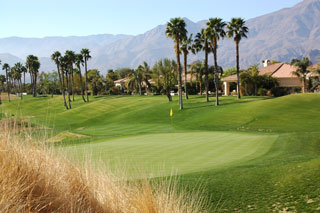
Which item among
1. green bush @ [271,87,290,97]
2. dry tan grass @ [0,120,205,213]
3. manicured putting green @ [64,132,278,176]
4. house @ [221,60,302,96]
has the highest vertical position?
Result: house @ [221,60,302,96]

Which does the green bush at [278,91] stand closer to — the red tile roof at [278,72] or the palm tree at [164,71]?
the red tile roof at [278,72]

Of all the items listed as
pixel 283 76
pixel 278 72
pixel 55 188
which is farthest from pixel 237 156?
pixel 278 72

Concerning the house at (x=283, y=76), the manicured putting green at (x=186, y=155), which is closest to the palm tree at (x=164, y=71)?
the house at (x=283, y=76)

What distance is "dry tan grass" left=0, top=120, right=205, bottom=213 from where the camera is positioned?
10.8 ft

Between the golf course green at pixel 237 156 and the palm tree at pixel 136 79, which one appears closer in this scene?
the golf course green at pixel 237 156

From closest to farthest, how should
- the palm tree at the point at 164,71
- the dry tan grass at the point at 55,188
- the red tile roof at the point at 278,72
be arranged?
the dry tan grass at the point at 55,188 → the red tile roof at the point at 278,72 → the palm tree at the point at 164,71

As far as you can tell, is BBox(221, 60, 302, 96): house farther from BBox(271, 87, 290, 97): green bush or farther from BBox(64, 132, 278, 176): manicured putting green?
BBox(64, 132, 278, 176): manicured putting green

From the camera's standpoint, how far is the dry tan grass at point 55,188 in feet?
10.8

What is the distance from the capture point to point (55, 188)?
365 centimetres

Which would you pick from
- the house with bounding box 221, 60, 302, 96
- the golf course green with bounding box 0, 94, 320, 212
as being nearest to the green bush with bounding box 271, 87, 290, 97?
the house with bounding box 221, 60, 302, 96

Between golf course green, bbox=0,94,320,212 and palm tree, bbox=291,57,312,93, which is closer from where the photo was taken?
golf course green, bbox=0,94,320,212

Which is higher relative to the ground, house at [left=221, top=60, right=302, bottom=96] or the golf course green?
house at [left=221, top=60, right=302, bottom=96]

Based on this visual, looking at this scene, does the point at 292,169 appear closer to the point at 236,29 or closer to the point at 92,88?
the point at 236,29

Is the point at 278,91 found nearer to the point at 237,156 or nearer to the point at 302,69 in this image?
the point at 302,69
